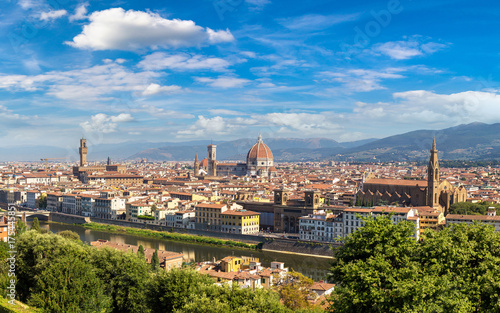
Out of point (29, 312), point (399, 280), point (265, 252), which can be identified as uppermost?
point (399, 280)

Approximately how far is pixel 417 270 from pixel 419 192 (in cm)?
3761

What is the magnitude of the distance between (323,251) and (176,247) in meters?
10.3

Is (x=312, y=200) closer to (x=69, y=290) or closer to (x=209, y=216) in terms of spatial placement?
(x=209, y=216)

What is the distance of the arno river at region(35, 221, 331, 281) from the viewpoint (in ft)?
93.1

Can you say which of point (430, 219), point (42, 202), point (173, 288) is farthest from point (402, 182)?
point (42, 202)

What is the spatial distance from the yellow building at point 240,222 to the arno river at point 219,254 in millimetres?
3691

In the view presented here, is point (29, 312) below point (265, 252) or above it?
above

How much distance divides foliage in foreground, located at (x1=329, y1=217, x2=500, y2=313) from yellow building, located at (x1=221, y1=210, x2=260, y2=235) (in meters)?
26.6

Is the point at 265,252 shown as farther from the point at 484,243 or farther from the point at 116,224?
the point at 484,243

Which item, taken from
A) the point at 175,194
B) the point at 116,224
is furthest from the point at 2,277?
the point at 175,194

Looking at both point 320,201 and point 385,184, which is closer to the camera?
point 320,201

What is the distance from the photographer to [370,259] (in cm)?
1020

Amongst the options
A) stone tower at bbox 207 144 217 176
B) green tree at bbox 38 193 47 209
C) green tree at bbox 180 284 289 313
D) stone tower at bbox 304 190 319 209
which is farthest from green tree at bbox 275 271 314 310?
stone tower at bbox 207 144 217 176

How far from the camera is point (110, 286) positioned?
599 inches
